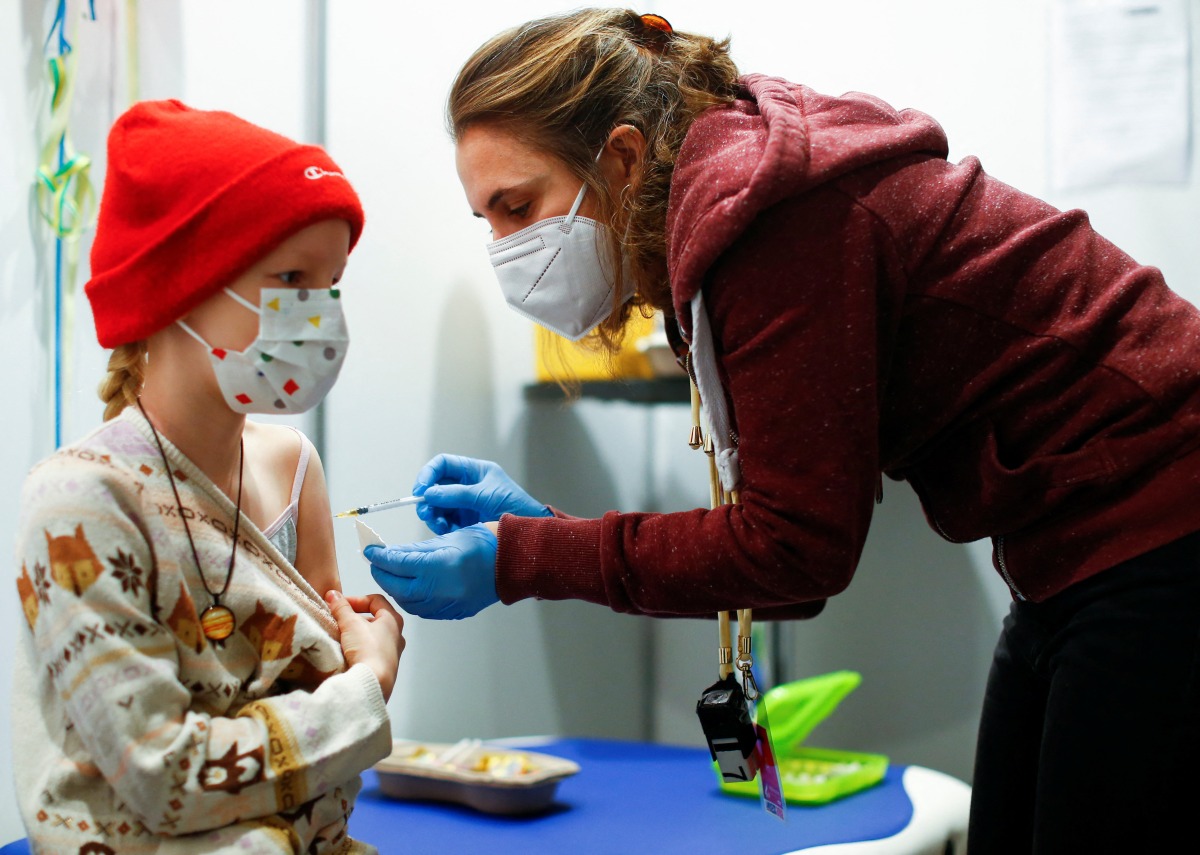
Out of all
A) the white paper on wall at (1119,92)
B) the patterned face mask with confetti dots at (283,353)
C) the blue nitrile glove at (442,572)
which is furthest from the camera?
the white paper on wall at (1119,92)

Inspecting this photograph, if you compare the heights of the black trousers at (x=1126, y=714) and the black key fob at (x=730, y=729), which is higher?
the black trousers at (x=1126, y=714)

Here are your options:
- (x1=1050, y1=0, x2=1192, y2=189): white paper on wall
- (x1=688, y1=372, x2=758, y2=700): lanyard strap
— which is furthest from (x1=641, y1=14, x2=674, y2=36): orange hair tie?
(x1=1050, y1=0, x2=1192, y2=189): white paper on wall

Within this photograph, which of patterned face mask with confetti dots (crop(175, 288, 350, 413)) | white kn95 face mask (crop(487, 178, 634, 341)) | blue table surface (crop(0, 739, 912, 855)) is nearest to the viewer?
patterned face mask with confetti dots (crop(175, 288, 350, 413))

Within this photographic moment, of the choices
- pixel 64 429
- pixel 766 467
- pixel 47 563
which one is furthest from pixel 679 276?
pixel 64 429

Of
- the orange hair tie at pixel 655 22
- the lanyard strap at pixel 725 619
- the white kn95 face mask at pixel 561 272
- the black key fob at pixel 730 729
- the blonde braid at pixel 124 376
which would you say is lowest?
the black key fob at pixel 730 729

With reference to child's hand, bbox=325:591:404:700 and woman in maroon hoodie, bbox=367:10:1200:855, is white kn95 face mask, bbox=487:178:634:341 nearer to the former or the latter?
woman in maroon hoodie, bbox=367:10:1200:855

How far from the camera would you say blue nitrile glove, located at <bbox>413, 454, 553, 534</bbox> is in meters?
1.29

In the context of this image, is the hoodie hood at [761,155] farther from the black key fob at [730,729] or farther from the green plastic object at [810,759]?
the green plastic object at [810,759]

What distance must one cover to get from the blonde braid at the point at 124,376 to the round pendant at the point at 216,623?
0.21 metres

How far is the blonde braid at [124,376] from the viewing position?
957 millimetres

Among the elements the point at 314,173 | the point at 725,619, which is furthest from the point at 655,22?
the point at 725,619

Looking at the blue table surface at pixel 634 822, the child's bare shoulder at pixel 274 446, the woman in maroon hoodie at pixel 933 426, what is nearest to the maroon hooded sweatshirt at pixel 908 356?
the woman in maroon hoodie at pixel 933 426

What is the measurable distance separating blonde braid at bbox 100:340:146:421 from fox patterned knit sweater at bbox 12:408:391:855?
0.04 meters

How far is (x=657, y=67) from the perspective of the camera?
1195 mm
